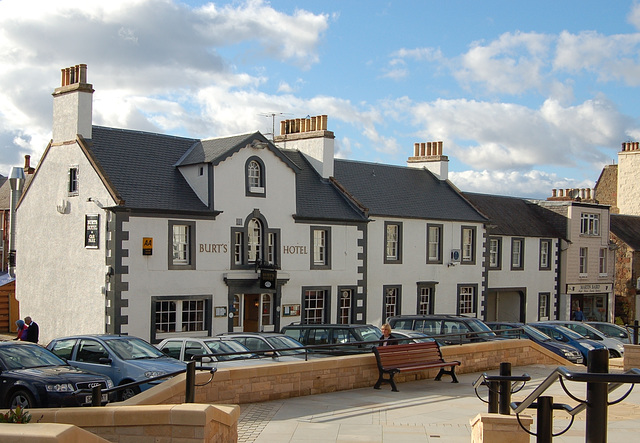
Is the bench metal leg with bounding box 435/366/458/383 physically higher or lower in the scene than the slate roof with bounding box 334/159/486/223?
lower

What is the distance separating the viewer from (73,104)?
26.7 m

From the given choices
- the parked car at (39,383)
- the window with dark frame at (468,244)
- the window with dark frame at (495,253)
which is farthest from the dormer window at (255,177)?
the window with dark frame at (495,253)

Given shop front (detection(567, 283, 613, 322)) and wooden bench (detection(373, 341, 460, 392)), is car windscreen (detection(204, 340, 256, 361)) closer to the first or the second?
wooden bench (detection(373, 341, 460, 392))

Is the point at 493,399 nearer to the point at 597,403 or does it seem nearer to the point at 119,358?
the point at 597,403

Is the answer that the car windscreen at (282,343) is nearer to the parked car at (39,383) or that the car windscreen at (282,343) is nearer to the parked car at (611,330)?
the parked car at (39,383)

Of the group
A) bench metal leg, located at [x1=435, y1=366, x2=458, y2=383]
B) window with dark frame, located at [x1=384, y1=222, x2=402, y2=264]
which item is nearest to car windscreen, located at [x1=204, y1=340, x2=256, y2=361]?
bench metal leg, located at [x1=435, y1=366, x2=458, y2=383]

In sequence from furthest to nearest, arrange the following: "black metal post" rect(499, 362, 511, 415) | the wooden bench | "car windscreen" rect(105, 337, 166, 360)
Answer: the wooden bench, "car windscreen" rect(105, 337, 166, 360), "black metal post" rect(499, 362, 511, 415)

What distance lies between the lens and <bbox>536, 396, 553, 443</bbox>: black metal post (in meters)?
4.32

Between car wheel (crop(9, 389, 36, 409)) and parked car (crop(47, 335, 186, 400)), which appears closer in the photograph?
car wheel (crop(9, 389, 36, 409))

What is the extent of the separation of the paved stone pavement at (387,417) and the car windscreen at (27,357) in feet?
14.4

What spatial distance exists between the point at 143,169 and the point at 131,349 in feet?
38.7

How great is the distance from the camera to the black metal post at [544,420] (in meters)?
4.32

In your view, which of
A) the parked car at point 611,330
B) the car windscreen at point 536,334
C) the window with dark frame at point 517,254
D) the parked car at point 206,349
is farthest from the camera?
the window with dark frame at point 517,254

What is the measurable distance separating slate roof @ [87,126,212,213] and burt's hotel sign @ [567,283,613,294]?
26.1 meters
